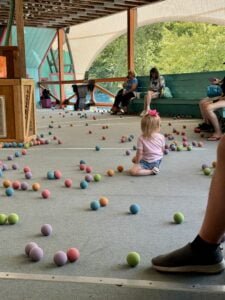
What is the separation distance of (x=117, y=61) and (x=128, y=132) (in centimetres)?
1470

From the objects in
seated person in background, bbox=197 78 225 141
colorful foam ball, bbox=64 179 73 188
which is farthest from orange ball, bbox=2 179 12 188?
seated person in background, bbox=197 78 225 141

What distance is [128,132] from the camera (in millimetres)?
6520

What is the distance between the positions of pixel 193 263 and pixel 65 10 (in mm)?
11636

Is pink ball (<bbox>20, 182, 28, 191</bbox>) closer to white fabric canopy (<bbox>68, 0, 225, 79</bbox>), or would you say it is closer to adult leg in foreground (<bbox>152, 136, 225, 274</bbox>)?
adult leg in foreground (<bbox>152, 136, 225, 274</bbox>)

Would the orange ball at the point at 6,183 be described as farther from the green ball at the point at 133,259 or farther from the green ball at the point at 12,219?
the green ball at the point at 133,259

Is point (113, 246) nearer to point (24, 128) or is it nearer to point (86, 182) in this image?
point (86, 182)

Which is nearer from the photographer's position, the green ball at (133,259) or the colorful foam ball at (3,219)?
the green ball at (133,259)

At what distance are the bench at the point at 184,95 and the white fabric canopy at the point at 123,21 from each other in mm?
2409

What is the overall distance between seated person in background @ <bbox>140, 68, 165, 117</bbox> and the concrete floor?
5.07 m

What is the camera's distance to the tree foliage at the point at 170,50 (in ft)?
60.8

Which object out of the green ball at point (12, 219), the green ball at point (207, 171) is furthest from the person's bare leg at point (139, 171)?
the green ball at point (12, 219)

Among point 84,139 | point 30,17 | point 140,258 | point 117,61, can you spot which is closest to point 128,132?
point 84,139

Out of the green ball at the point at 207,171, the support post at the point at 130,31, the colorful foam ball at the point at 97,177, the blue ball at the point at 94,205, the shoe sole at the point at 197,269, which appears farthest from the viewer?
the support post at the point at 130,31

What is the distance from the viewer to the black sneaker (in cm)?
166
